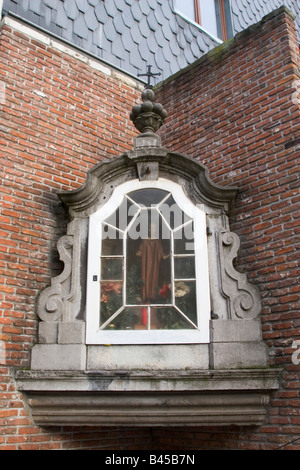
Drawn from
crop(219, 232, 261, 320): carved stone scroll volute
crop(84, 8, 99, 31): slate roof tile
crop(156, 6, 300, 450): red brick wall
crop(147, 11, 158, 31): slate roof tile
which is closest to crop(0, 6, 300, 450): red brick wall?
crop(156, 6, 300, 450): red brick wall

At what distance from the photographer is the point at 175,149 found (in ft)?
18.7

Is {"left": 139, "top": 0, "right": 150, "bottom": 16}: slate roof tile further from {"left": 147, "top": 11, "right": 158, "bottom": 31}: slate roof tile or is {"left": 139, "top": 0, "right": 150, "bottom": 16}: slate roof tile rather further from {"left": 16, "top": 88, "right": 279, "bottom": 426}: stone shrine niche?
{"left": 16, "top": 88, "right": 279, "bottom": 426}: stone shrine niche

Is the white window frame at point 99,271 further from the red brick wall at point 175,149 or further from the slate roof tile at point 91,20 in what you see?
the slate roof tile at point 91,20

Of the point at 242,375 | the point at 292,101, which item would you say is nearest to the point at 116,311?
the point at 242,375

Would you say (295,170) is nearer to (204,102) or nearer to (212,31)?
(204,102)

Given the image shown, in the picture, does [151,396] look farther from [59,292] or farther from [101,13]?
[101,13]

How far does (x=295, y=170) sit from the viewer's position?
14.1ft

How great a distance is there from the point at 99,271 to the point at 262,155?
2107 millimetres

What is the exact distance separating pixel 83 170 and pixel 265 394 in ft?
10.4

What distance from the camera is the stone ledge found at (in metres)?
3.75

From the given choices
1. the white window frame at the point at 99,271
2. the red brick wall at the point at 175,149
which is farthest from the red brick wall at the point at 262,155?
the white window frame at the point at 99,271

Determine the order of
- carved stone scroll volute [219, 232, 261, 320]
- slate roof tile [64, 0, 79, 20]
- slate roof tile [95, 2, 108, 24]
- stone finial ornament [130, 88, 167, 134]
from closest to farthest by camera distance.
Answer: carved stone scroll volute [219, 232, 261, 320], stone finial ornament [130, 88, 167, 134], slate roof tile [64, 0, 79, 20], slate roof tile [95, 2, 108, 24]

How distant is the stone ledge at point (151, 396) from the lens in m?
3.75

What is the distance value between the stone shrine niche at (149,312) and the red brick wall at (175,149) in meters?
0.20
